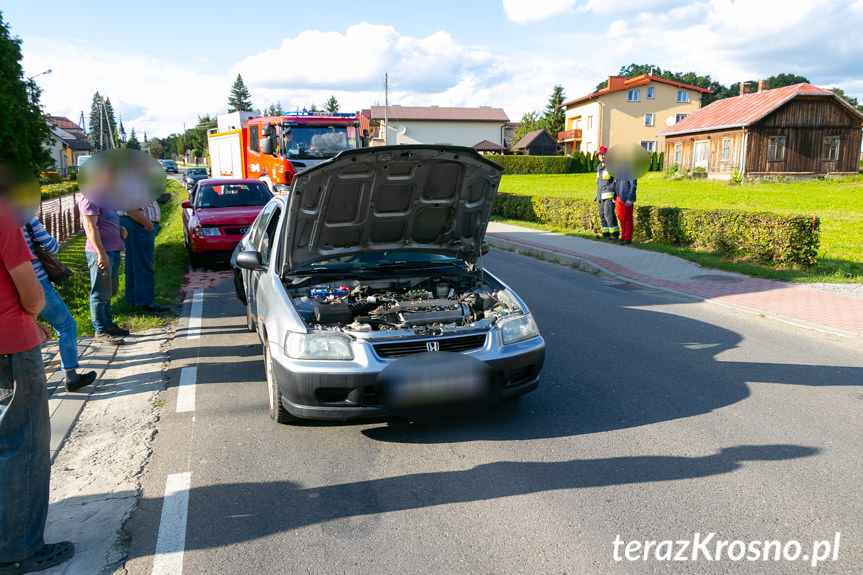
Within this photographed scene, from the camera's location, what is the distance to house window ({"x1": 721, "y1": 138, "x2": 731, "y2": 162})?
38.6 metres

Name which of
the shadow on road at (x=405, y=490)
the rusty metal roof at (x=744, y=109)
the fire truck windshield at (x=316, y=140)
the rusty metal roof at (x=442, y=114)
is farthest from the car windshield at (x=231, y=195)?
the rusty metal roof at (x=442, y=114)

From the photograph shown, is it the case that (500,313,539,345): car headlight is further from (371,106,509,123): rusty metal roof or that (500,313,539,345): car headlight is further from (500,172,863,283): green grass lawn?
(371,106,509,123): rusty metal roof

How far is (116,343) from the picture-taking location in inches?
270

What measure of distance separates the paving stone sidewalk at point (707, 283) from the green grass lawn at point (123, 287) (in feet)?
23.6

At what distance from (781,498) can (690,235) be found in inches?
422

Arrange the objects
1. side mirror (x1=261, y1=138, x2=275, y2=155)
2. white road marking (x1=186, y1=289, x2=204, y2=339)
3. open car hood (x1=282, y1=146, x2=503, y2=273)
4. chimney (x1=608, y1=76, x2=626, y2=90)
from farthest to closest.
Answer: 1. chimney (x1=608, y1=76, x2=626, y2=90)
2. side mirror (x1=261, y1=138, x2=275, y2=155)
3. white road marking (x1=186, y1=289, x2=204, y2=339)
4. open car hood (x1=282, y1=146, x2=503, y2=273)

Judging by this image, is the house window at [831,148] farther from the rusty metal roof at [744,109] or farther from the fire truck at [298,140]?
the fire truck at [298,140]

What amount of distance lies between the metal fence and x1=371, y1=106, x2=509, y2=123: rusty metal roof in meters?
59.1

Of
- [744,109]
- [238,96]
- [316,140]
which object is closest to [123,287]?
[316,140]

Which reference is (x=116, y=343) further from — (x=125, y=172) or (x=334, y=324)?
(x=334, y=324)

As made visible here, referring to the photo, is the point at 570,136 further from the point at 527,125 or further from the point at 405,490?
the point at 405,490

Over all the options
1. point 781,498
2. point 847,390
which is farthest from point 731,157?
point 781,498

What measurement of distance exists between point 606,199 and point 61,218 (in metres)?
14.3

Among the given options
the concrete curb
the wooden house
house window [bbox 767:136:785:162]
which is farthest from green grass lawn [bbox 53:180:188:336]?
house window [bbox 767:136:785:162]
